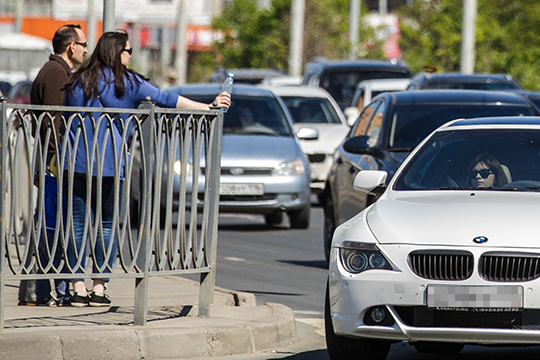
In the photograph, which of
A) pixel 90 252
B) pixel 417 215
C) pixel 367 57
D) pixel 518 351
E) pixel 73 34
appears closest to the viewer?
pixel 417 215

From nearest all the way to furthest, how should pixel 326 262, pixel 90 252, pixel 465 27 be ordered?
pixel 90 252, pixel 326 262, pixel 465 27

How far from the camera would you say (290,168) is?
1362 cm

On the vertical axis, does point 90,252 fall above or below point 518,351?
above

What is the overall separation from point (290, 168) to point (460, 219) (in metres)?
7.81

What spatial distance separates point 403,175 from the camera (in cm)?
698

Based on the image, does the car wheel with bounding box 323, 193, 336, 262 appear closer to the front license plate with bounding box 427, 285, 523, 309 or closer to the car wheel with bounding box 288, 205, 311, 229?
the car wheel with bounding box 288, 205, 311, 229

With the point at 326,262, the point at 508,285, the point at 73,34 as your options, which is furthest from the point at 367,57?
the point at 508,285

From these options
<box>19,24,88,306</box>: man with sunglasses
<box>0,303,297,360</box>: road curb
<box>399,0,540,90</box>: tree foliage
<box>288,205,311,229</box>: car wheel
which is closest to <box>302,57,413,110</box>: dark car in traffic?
<box>399,0,540,90</box>: tree foliage

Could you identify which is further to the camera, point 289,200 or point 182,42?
point 182,42

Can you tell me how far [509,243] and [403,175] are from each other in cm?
146

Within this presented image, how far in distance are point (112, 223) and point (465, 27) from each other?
861 inches

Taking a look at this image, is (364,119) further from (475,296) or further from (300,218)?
(475,296)

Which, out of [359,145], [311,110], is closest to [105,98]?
[359,145]

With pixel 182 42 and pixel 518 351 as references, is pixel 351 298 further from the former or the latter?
pixel 182 42
